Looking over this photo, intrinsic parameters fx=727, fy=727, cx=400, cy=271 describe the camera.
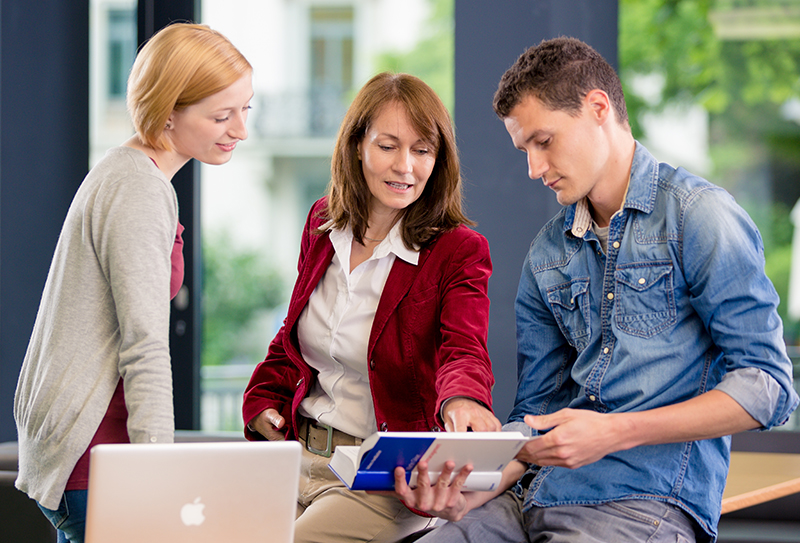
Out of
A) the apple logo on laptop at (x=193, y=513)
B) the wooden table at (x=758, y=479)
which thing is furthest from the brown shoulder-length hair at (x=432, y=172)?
the wooden table at (x=758, y=479)

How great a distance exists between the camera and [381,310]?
1684mm

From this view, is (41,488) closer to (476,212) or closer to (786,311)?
(476,212)

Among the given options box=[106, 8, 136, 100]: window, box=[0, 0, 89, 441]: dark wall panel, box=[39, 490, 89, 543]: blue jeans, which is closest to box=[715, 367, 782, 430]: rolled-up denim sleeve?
box=[39, 490, 89, 543]: blue jeans

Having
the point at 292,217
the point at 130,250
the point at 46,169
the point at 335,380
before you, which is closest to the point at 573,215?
the point at 335,380

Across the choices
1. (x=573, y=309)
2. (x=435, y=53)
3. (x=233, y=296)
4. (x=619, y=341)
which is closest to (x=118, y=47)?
(x=233, y=296)

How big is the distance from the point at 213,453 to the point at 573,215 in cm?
101

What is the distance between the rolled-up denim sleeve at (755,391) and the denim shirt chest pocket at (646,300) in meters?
0.18

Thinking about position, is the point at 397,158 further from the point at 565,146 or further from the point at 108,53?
the point at 108,53

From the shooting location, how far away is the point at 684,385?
4.90 ft

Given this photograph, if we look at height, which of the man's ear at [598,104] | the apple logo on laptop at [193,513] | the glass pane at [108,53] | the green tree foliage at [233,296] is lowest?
the green tree foliage at [233,296]

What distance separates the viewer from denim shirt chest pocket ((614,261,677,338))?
1508mm

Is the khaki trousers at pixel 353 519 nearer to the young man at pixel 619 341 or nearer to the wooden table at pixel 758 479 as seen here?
the young man at pixel 619 341

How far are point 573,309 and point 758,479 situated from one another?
907mm

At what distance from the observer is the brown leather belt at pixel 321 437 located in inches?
67.2
